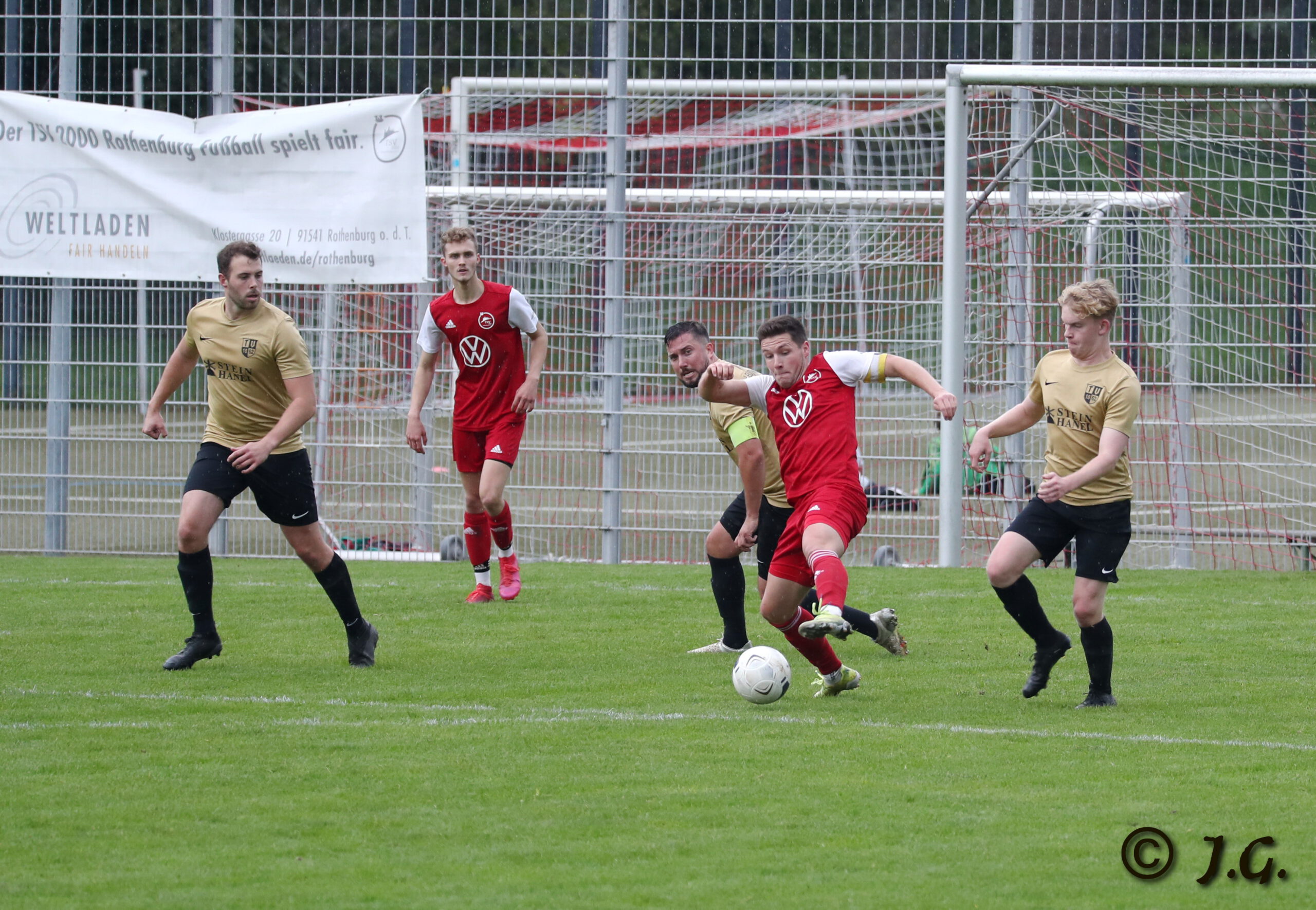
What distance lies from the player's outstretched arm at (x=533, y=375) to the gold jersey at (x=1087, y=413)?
3.68 metres

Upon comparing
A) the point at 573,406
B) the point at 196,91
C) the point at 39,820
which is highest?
the point at 196,91

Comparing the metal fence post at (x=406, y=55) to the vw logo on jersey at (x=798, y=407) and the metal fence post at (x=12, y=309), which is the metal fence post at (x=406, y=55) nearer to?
the metal fence post at (x=12, y=309)

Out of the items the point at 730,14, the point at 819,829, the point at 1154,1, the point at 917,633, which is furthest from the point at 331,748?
the point at 1154,1

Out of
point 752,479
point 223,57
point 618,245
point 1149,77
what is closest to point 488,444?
point 752,479

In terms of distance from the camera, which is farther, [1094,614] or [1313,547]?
[1313,547]

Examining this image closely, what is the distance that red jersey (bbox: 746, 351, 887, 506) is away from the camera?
6453 mm

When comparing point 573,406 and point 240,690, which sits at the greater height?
point 573,406

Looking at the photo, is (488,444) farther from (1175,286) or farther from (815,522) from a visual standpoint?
(1175,286)

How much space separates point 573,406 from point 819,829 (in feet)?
26.7

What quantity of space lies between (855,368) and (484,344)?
11.8ft

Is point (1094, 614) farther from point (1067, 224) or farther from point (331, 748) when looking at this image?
point (1067, 224)

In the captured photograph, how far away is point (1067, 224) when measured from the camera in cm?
1196

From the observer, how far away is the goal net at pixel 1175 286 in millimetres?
11609

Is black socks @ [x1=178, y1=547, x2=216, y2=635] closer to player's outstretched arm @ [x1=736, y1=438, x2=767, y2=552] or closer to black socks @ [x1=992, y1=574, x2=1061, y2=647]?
player's outstretched arm @ [x1=736, y1=438, x2=767, y2=552]
